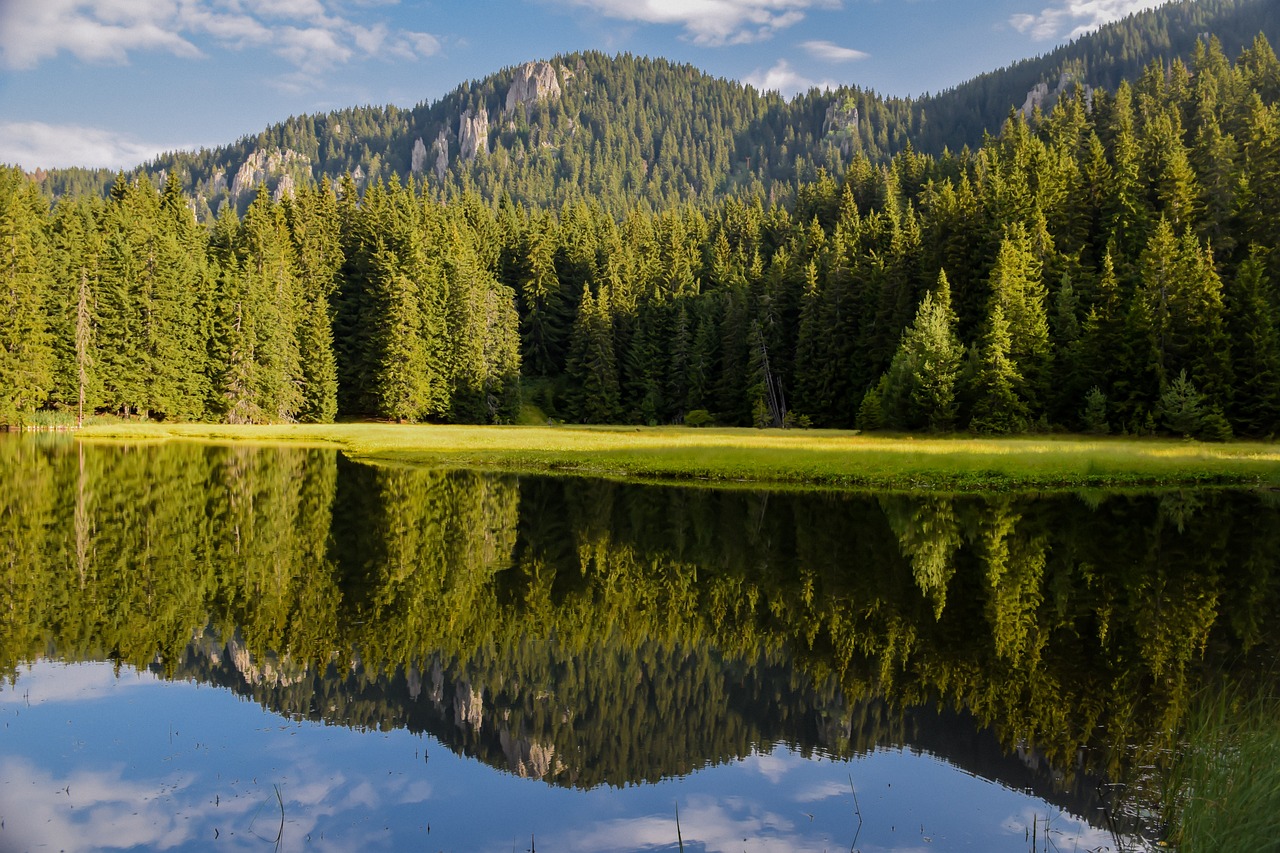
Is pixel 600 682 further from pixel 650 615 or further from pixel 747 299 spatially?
pixel 747 299

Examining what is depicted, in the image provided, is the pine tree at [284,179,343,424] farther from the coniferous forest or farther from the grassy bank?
the grassy bank

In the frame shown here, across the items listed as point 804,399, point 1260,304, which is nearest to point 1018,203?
point 1260,304

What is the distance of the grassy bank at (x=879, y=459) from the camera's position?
38.0 meters

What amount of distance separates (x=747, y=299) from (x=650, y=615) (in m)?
82.5

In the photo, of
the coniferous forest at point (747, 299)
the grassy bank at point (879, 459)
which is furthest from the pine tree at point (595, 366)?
the grassy bank at point (879, 459)

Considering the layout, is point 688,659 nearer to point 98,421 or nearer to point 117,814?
point 117,814

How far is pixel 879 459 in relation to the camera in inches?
1613

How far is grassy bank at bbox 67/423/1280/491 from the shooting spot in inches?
1497

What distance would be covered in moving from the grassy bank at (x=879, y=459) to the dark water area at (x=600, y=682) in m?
14.2

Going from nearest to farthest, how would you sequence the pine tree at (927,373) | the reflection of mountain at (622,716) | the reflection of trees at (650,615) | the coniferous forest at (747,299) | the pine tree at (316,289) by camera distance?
1. the reflection of mountain at (622,716)
2. the reflection of trees at (650,615)
3. the pine tree at (927,373)
4. the coniferous forest at (747,299)
5. the pine tree at (316,289)

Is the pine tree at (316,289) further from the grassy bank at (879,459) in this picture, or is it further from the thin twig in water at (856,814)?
the thin twig in water at (856,814)

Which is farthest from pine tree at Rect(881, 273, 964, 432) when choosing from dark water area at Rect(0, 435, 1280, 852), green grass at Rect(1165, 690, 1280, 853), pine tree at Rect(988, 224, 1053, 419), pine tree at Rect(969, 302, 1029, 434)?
green grass at Rect(1165, 690, 1280, 853)

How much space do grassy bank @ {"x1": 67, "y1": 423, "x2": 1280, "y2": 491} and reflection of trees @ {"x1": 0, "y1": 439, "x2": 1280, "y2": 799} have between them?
924 cm

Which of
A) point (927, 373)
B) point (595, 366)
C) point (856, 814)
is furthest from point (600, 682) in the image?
Answer: point (595, 366)
